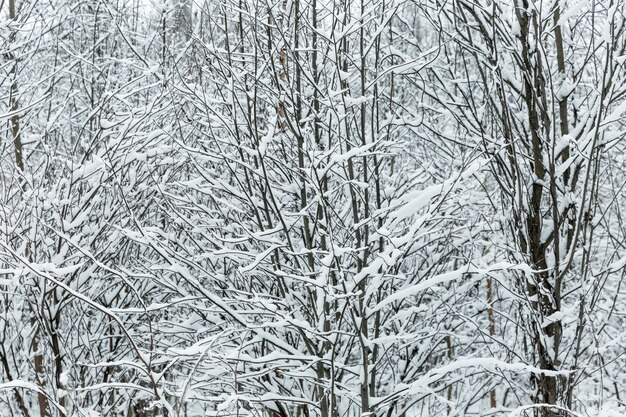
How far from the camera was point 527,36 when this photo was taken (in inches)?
160

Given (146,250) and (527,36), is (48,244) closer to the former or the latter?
(146,250)

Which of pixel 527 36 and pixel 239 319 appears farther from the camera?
pixel 239 319

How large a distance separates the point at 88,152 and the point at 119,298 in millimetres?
1776

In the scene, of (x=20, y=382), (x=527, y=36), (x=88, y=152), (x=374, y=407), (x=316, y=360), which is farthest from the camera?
(x=88, y=152)

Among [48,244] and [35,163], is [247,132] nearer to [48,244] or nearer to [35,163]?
[48,244]

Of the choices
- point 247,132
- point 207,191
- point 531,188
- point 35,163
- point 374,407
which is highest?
point 35,163

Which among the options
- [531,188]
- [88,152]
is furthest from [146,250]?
[531,188]

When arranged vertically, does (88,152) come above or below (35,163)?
below

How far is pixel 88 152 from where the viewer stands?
5664 mm

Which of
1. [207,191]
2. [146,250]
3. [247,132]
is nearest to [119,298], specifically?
[146,250]

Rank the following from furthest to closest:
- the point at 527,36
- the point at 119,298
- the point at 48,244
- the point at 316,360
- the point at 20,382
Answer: the point at 119,298
the point at 48,244
the point at 316,360
the point at 527,36
the point at 20,382

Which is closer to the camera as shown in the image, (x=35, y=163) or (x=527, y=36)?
(x=527, y=36)

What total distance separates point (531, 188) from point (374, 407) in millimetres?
2006

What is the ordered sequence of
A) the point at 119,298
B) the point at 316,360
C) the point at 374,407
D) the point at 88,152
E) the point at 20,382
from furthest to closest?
the point at 119,298, the point at 88,152, the point at 374,407, the point at 316,360, the point at 20,382
